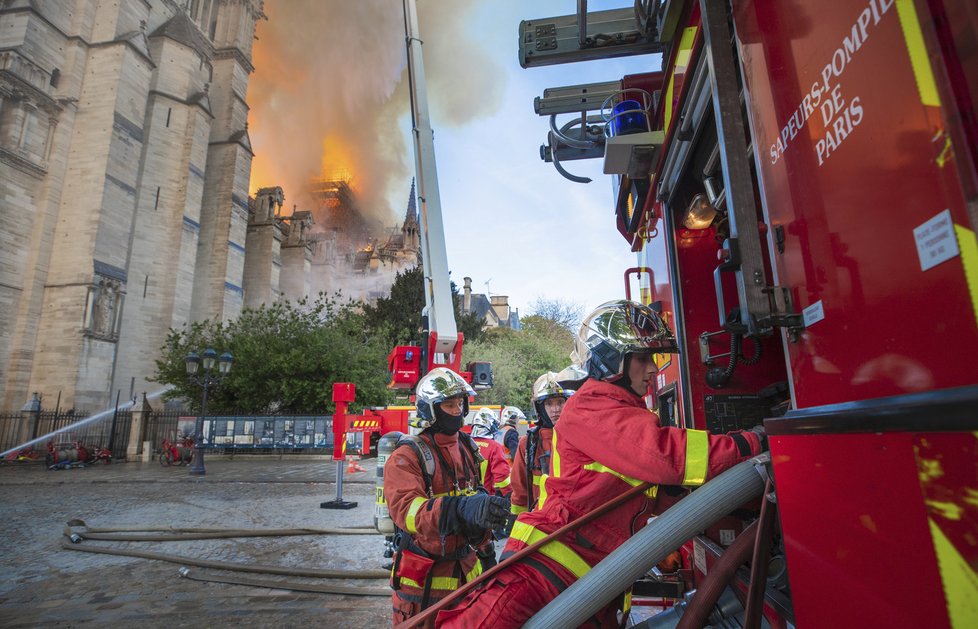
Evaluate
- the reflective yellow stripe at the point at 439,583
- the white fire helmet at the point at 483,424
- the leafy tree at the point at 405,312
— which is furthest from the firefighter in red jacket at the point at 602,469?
the leafy tree at the point at 405,312

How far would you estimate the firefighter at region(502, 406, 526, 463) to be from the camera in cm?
738

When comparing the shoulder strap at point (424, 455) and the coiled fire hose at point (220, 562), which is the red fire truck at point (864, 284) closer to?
the shoulder strap at point (424, 455)

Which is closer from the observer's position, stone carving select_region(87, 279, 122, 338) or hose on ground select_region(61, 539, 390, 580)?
hose on ground select_region(61, 539, 390, 580)

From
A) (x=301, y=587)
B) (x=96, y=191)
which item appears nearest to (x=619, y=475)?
(x=301, y=587)

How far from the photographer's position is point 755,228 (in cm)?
146

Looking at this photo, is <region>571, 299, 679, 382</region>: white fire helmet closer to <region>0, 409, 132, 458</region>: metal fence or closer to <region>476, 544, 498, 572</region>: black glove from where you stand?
<region>476, 544, 498, 572</region>: black glove

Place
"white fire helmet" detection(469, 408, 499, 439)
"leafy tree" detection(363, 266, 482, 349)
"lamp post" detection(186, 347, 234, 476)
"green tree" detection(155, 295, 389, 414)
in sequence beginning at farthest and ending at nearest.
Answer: "leafy tree" detection(363, 266, 482, 349)
"green tree" detection(155, 295, 389, 414)
"lamp post" detection(186, 347, 234, 476)
"white fire helmet" detection(469, 408, 499, 439)

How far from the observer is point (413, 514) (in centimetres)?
242

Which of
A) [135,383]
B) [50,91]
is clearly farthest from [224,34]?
[135,383]

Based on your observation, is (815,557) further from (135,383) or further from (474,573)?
(135,383)

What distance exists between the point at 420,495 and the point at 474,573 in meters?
0.59

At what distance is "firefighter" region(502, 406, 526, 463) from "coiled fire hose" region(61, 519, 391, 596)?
2225 mm

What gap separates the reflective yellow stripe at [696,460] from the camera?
60.8 inches

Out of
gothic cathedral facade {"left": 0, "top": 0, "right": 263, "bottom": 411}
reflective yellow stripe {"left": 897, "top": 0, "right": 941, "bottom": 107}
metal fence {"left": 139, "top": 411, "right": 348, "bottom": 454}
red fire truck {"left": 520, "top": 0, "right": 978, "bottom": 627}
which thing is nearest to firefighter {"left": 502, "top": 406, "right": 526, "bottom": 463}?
red fire truck {"left": 520, "top": 0, "right": 978, "bottom": 627}
